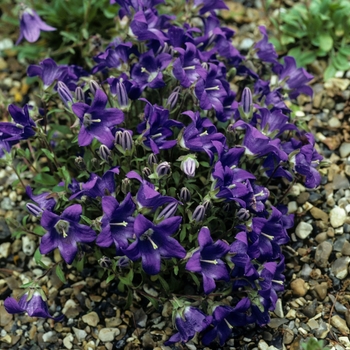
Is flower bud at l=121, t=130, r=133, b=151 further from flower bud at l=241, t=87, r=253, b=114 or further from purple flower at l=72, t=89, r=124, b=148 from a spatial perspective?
flower bud at l=241, t=87, r=253, b=114

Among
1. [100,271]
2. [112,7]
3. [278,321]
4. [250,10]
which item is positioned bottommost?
[278,321]

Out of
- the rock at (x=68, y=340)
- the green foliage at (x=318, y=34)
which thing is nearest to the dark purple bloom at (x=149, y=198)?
the rock at (x=68, y=340)

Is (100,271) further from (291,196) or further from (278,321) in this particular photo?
(291,196)

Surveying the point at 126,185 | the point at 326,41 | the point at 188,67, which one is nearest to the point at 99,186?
the point at 126,185

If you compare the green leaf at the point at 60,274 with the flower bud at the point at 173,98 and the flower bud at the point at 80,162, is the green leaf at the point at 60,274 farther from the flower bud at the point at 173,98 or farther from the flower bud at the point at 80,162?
the flower bud at the point at 173,98

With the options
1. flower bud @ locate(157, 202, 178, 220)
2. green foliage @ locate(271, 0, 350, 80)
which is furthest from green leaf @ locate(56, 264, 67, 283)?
green foliage @ locate(271, 0, 350, 80)

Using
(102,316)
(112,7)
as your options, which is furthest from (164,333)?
(112,7)

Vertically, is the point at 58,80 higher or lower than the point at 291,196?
higher
